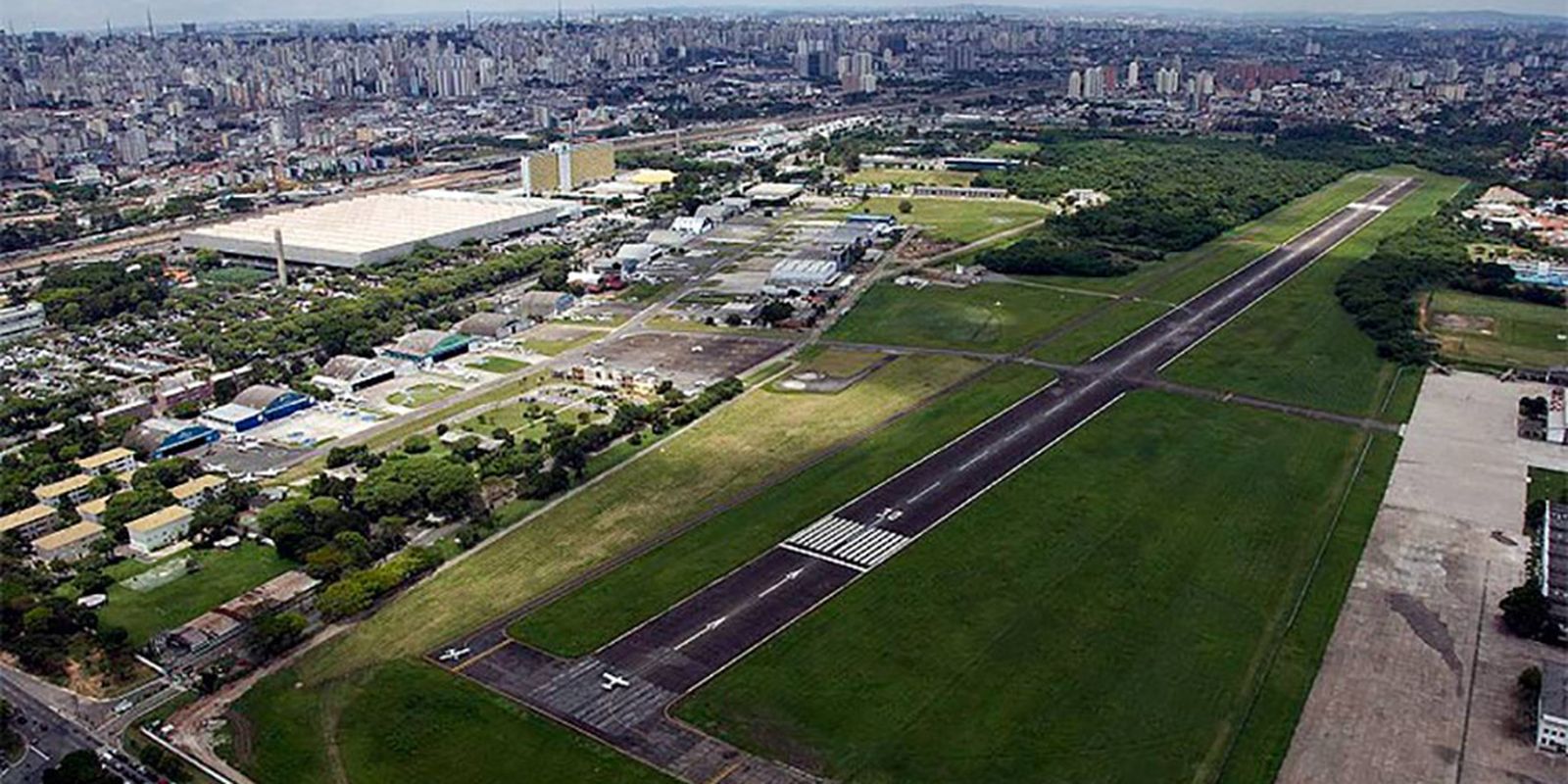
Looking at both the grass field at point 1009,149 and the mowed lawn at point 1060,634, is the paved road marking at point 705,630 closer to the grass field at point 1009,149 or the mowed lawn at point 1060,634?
the mowed lawn at point 1060,634

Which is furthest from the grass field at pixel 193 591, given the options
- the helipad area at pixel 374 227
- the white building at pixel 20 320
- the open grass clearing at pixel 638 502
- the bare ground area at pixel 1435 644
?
the helipad area at pixel 374 227

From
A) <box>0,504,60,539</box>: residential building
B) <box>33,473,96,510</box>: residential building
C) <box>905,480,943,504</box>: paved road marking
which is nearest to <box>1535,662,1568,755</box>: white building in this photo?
<box>905,480,943,504</box>: paved road marking

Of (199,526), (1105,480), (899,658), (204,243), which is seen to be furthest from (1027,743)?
(204,243)

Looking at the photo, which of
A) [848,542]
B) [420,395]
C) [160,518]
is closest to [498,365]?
[420,395]

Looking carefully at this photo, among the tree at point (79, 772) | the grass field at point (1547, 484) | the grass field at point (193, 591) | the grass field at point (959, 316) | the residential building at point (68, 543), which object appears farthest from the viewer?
the grass field at point (959, 316)

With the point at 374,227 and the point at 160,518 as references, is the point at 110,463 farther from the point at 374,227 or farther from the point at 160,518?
the point at 374,227

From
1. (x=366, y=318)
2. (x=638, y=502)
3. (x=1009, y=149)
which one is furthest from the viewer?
(x=1009, y=149)

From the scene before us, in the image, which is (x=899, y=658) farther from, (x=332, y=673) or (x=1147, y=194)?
(x=1147, y=194)
